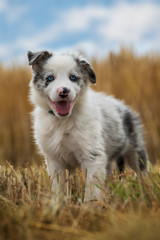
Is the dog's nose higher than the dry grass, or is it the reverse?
the dog's nose

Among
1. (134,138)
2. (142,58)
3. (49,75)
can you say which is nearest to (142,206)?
(49,75)

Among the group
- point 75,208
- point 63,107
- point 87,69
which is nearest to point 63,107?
point 63,107

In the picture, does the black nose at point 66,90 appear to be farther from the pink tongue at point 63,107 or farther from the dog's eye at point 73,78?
the dog's eye at point 73,78

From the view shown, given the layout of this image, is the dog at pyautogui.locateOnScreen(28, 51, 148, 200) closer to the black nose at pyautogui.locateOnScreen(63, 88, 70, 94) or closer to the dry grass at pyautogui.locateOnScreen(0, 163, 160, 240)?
the black nose at pyautogui.locateOnScreen(63, 88, 70, 94)

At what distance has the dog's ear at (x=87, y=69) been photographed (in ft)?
11.9

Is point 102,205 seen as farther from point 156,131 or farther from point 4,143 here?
point 4,143

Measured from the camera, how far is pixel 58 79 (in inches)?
131

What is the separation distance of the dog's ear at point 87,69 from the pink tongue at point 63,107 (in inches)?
20.2

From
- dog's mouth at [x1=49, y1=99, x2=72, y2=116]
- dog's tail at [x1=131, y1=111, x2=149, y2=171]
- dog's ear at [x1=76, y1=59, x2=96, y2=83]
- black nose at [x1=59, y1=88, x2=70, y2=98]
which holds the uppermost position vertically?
dog's ear at [x1=76, y1=59, x2=96, y2=83]

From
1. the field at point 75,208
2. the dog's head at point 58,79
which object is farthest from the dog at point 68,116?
the field at point 75,208

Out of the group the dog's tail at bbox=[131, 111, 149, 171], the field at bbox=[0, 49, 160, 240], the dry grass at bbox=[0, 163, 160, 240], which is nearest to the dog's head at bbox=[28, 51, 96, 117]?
the field at bbox=[0, 49, 160, 240]

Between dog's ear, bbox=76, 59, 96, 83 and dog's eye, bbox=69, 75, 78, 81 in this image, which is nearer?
dog's eye, bbox=69, 75, 78, 81

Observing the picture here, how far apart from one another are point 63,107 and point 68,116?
0.98 ft

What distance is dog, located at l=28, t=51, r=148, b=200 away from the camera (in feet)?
11.0
